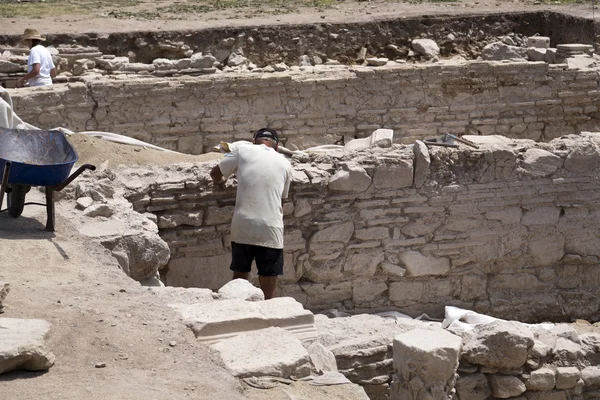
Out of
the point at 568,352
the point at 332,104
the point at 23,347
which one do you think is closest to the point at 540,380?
the point at 568,352

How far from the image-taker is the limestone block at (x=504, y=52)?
1492 centimetres

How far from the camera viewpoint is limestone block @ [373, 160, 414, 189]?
8406 mm

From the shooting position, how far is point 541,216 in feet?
28.8

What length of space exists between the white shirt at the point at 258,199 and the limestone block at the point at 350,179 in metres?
0.83

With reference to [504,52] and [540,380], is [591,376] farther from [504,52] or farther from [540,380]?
[504,52]

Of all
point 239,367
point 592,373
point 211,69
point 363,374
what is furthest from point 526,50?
point 239,367

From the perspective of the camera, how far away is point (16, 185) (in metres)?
6.77

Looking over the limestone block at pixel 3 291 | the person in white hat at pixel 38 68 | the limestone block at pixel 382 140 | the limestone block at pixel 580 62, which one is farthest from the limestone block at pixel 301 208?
the limestone block at pixel 580 62

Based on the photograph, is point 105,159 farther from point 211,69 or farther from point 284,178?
point 211,69

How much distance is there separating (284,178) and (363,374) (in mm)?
1942

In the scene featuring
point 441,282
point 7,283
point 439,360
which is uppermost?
point 7,283

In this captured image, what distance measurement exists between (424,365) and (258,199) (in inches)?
89.3

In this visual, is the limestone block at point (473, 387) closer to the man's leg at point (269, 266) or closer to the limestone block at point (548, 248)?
the man's leg at point (269, 266)

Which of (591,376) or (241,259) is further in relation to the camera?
(241,259)
